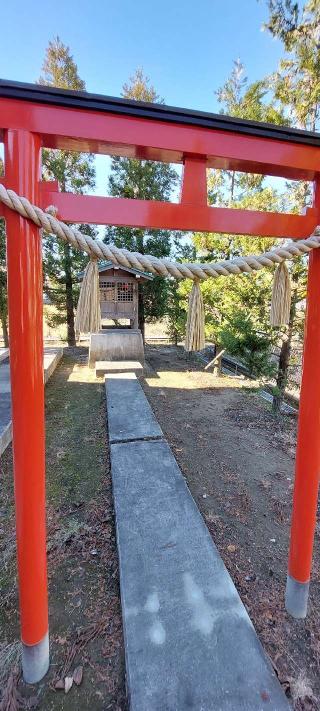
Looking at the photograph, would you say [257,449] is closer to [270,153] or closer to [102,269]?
[270,153]

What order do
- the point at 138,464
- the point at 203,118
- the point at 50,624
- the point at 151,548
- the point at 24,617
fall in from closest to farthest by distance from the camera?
the point at 203,118 < the point at 24,617 < the point at 50,624 < the point at 151,548 < the point at 138,464

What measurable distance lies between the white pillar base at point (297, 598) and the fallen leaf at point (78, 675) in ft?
5.01

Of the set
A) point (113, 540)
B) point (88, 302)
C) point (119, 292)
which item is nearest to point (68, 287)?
point (119, 292)

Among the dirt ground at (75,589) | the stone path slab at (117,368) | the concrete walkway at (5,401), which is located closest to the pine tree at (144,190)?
the stone path slab at (117,368)

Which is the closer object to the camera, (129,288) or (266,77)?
(266,77)

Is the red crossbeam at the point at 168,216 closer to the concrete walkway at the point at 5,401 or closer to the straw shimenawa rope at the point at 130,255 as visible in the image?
the straw shimenawa rope at the point at 130,255

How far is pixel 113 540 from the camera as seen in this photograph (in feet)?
10.2

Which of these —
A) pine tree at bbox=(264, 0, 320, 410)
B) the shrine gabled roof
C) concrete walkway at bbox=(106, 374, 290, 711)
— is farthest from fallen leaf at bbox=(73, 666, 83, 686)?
pine tree at bbox=(264, 0, 320, 410)

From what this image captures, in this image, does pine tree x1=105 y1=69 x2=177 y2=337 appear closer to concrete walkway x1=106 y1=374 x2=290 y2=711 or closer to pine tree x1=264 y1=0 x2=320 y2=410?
pine tree x1=264 y1=0 x2=320 y2=410

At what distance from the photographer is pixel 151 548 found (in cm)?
279

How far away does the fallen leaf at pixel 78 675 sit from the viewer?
1972mm

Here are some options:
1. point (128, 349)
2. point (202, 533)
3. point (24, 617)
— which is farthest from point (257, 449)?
point (128, 349)

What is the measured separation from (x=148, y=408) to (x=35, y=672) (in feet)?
14.6

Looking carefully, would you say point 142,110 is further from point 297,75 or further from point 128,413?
point 297,75
